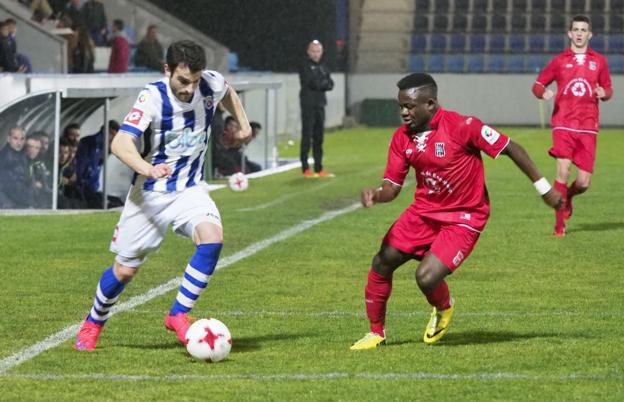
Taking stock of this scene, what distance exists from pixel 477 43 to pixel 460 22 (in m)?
1.13

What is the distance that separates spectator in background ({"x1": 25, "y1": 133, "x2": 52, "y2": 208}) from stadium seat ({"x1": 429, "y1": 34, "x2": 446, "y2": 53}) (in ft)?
83.4

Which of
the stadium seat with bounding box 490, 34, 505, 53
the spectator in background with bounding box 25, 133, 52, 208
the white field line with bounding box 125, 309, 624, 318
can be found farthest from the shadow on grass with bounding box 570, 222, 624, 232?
the stadium seat with bounding box 490, 34, 505, 53

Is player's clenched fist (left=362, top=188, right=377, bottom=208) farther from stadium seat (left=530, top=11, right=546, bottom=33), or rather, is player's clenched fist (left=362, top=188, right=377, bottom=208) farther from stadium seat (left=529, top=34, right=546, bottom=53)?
stadium seat (left=530, top=11, right=546, bottom=33)

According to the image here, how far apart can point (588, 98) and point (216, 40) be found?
73.3 feet

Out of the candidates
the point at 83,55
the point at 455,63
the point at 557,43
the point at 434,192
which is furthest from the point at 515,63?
the point at 434,192

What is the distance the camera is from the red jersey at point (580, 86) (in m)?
12.8

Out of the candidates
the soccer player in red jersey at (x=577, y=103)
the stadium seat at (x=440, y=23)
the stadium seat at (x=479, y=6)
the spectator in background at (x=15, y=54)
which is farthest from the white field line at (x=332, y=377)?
the stadium seat at (x=479, y=6)

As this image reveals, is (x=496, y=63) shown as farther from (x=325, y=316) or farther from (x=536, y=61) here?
(x=325, y=316)

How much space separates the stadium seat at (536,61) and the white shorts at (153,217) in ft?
103

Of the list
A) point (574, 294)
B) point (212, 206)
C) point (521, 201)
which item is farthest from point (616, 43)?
point (212, 206)

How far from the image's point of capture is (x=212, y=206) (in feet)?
23.6

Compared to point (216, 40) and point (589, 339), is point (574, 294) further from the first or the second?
point (216, 40)

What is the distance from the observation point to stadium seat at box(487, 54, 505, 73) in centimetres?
3782

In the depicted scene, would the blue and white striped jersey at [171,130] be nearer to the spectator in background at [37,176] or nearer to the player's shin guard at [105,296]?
the player's shin guard at [105,296]
